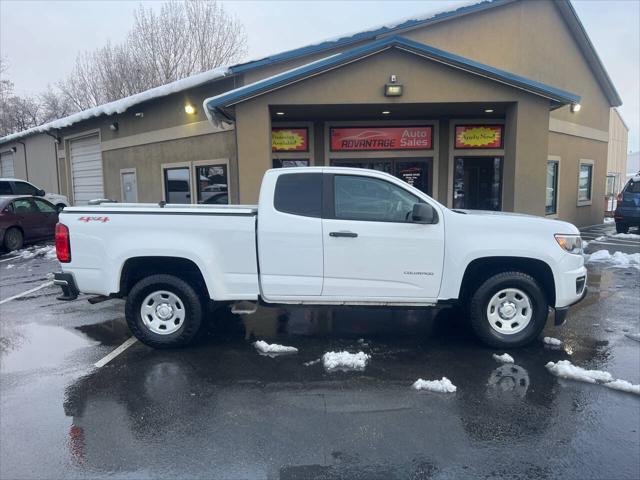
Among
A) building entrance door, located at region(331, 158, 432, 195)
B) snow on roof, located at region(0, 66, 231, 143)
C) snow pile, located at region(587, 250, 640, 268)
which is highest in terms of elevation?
snow on roof, located at region(0, 66, 231, 143)

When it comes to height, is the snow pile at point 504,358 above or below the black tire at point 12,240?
below

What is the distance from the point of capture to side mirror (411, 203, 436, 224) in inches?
195

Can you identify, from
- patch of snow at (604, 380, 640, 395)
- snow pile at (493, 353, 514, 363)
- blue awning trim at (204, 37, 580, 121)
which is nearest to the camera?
patch of snow at (604, 380, 640, 395)

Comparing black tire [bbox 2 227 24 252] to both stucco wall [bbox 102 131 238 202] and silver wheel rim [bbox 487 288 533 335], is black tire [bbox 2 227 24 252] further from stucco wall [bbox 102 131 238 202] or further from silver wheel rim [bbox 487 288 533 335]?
silver wheel rim [bbox 487 288 533 335]

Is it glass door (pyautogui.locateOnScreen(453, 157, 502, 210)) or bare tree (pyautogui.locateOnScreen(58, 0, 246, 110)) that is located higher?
bare tree (pyautogui.locateOnScreen(58, 0, 246, 110))

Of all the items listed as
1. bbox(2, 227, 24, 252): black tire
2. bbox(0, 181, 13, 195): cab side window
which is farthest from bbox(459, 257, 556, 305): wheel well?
bbox(0, 181, 13, 195): cab side window

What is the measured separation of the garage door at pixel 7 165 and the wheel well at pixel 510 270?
92.0ft

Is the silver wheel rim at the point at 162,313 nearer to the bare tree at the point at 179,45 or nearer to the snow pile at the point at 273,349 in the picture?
the snow pile at the point at 273,349

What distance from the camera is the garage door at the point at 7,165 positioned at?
2612 centimetres

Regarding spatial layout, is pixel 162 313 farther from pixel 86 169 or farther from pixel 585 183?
pixel 585 183

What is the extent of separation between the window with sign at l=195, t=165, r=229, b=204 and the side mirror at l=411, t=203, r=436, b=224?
899cm

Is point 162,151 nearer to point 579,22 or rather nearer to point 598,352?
point 598,352

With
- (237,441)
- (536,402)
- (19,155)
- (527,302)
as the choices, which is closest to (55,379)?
(237,441)

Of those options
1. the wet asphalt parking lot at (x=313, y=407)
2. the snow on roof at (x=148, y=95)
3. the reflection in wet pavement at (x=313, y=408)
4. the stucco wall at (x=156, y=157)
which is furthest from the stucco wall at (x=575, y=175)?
the reflection in wet pavement at (x=313, y=408)
